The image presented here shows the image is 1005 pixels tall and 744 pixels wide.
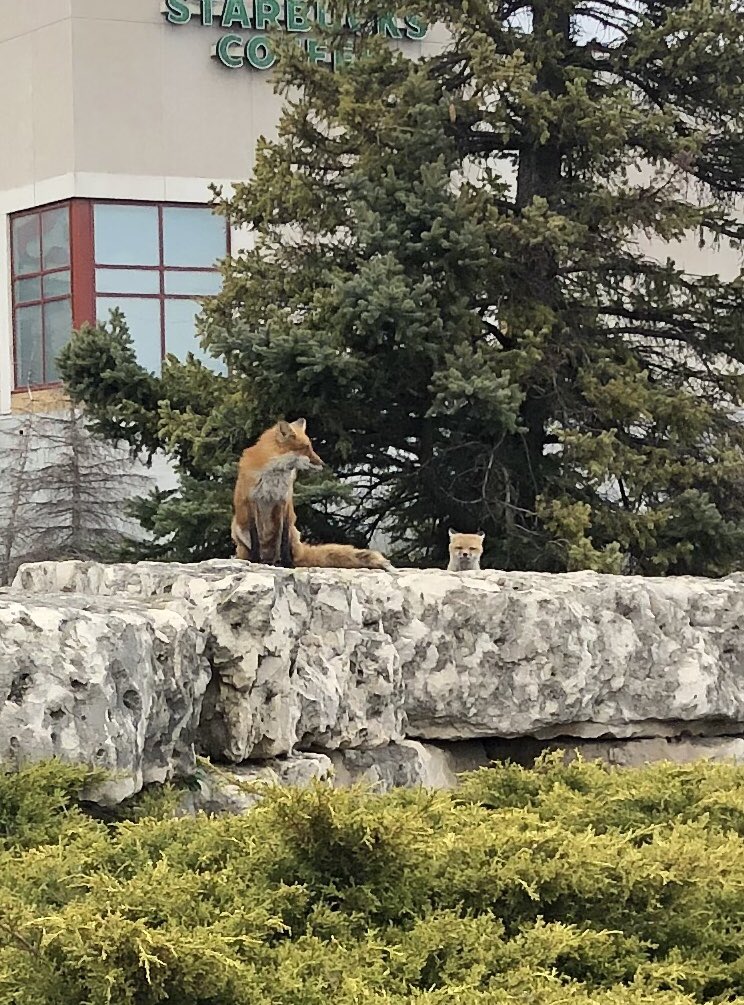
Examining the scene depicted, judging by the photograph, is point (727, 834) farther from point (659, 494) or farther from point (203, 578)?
point (659, 494)

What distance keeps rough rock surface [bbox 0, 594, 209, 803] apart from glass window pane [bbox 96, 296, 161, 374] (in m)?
15.4

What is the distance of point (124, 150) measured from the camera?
17.9 meters

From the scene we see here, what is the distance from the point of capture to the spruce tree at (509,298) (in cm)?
999

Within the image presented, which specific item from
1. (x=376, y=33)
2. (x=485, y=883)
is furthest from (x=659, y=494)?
(x=485, y=883)

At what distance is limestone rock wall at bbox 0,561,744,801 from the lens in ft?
12.4

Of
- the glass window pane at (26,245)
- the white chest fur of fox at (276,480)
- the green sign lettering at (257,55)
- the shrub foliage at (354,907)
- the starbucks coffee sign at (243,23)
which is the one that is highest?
the starbucks coffee sign at (243,23)

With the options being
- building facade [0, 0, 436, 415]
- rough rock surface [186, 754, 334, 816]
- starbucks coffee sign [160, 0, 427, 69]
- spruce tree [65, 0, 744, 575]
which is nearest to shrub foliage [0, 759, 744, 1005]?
rough rock surface [186, 754, 334, 816]

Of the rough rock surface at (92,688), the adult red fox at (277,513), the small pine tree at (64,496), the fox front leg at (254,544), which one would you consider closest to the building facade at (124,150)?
the small pine tree at (64,496)

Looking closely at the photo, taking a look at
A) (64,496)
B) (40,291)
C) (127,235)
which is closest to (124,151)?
(127,235)

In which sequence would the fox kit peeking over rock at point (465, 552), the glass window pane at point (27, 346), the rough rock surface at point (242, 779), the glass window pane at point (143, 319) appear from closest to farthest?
the rough rock surface at point (242, 779), the fox kit peeking over rock at point (465, 552), the glass window pane at point (143, 319), the glass window pane at point (27, 346)

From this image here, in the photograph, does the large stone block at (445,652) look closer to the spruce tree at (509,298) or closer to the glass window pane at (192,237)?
the spruce tree at (509,298)

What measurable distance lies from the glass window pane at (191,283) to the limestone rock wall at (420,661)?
44.5 ft

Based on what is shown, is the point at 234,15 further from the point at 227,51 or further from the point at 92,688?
the point at 92,688

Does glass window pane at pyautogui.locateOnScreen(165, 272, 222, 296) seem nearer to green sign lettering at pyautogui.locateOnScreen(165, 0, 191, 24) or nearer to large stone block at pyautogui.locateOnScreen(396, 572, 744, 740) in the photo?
green sign lettering at pyautogui.locateOnScreen(165, 0, 191, 24)
